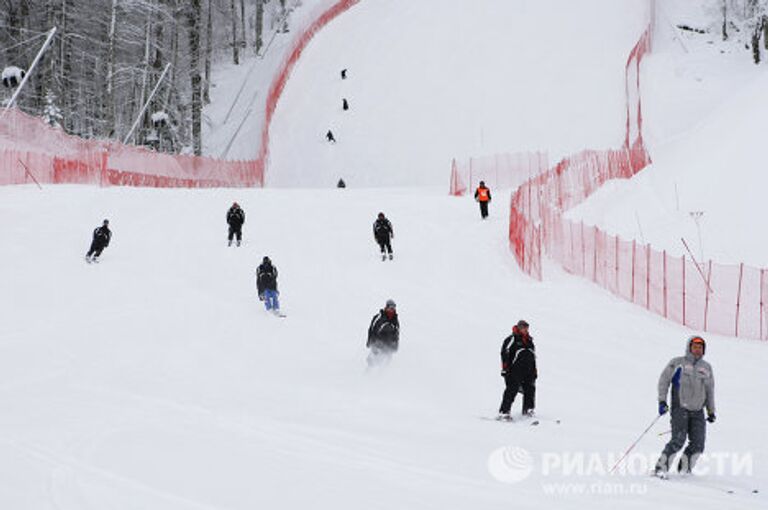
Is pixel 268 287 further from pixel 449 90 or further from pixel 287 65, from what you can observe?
pixel 287 65

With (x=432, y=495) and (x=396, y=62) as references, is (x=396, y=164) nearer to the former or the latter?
(x=396, y=62)

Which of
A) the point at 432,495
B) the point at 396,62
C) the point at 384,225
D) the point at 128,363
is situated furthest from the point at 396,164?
the point at 432,495

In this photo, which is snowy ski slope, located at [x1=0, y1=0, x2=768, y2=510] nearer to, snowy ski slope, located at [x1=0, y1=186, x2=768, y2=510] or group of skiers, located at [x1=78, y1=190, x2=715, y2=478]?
snowy ski slope, located at [x1=0, y1=186, x2=768, y2=510]

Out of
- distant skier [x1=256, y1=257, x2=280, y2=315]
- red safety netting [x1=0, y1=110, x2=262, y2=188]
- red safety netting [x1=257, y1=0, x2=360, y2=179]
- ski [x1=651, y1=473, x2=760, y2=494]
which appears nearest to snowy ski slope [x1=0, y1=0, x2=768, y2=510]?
ski [x1=651, y1=473, x2=760, y2=494]

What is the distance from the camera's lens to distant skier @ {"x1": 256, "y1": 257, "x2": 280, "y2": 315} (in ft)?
60.1

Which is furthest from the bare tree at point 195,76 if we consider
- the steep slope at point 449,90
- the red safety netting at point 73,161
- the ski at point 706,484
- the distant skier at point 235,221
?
the ski at point 706,484

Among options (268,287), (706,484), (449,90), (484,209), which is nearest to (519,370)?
(706,484)

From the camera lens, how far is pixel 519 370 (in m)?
11.1

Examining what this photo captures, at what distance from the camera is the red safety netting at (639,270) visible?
17016 mm

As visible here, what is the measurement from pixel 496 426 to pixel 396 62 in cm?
4150

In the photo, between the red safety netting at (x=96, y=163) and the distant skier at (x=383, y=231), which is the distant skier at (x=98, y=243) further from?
the red safety netting at (x=96, y=163)

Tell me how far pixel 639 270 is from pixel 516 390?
9.37 meters

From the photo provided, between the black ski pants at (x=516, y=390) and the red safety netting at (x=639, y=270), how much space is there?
7111mm

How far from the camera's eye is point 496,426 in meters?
10.7
